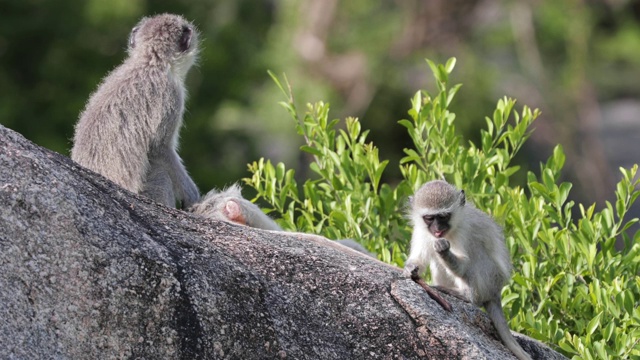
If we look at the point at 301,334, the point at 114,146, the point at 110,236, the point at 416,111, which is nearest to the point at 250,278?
the point at 301,334

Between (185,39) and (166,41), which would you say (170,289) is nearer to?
(166,41)

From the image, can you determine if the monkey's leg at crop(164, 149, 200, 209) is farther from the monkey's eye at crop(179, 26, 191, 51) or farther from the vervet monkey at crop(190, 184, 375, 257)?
the monkey's eye at crop(179, 26, 191, 51)

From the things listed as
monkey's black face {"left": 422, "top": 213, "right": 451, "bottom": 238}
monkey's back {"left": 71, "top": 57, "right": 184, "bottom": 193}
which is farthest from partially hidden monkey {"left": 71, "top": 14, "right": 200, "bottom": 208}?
monkey's black face {"left": 422, "top": 213, "right": 451, "bottom": 238}

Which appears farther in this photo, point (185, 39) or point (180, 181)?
point (185, 39)

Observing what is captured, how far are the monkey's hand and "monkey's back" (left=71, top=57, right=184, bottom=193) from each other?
1.77 metres

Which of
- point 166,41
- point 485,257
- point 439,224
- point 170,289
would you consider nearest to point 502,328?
point 485,257

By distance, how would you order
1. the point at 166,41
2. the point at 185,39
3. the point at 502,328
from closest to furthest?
the point at 502,328 < the point at 166,41 < the point at 185,39

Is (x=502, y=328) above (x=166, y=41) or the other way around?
the other way around

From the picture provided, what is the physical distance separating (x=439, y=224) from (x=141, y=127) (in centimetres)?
185

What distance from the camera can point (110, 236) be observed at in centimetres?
486

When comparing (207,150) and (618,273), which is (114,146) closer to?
(618,273)

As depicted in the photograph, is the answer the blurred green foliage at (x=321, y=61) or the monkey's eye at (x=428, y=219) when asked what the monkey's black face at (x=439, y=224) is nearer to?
the monkey's eye at (x=428, y=219)

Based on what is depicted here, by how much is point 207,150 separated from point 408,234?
17484mm

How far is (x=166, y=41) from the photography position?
7461 mm
